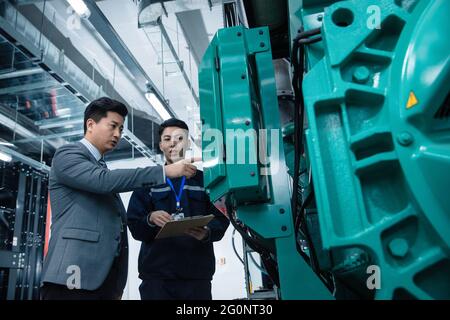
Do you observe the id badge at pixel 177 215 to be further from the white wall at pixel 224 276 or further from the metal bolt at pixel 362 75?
the white wall at pixel 224 276

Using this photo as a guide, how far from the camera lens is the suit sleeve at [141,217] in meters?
2.66

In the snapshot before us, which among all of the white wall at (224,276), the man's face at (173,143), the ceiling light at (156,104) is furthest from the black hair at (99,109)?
the white wall at (224,276)

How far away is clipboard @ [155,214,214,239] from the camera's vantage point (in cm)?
222

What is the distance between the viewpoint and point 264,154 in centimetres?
178

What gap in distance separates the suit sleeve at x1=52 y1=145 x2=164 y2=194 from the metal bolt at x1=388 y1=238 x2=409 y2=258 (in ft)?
5.00

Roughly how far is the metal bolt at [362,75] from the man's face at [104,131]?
70.9 inches

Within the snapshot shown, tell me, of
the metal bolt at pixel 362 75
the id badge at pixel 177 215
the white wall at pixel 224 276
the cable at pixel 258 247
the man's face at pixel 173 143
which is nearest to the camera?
the metal bolt at pixel 362 75

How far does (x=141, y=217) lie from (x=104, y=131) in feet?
2.36

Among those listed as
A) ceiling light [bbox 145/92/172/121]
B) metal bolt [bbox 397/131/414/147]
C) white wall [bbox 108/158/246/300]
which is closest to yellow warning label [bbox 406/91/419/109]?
metal bolt [bbox 397/131/414/147]

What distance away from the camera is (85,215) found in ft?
7.39

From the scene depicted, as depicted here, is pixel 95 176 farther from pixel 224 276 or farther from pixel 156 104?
pixel 224 276

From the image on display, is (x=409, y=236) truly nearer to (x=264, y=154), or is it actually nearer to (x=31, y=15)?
(x=264, y=154)

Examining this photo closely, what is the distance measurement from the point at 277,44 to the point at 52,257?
7.01 feet

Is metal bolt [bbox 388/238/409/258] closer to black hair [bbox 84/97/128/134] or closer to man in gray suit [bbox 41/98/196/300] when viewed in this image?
man in gray suit [bbox 41/98/196/300]
